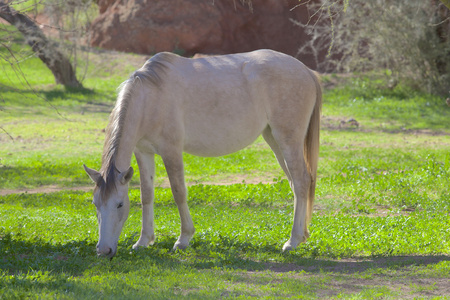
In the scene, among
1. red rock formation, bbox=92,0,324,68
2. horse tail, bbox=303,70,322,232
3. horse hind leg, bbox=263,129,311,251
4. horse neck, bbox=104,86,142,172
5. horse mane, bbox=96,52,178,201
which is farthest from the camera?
red rock formation, bbox=92,0,324,68

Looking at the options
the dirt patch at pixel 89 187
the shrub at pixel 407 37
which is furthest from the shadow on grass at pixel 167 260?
the shrub at pixel 407 37

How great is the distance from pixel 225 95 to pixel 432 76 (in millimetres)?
14987

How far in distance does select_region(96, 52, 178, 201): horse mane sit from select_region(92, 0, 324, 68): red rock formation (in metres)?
19.9

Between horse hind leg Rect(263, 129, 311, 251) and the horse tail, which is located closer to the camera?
horse hind leg Rect(263, 129, 311, 251)

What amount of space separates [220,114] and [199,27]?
20161 millimetres

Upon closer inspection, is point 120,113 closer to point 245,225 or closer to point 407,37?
point 245,225

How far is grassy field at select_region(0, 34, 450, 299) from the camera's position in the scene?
509 cm

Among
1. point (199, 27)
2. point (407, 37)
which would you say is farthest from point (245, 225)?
point (199, 27)

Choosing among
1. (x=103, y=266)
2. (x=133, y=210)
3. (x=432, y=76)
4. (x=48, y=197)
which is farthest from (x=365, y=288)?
(x=432, y=76)

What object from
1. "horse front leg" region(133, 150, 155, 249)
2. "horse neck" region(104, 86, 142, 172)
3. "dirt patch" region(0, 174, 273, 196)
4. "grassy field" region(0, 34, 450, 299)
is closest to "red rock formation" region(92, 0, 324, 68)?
"grassy field" region(0, 34, 450, 299)

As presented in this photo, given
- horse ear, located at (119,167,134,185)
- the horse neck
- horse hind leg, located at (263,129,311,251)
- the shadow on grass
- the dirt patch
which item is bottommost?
the dirt patch

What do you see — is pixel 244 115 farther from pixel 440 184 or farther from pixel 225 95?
pixel 440 184

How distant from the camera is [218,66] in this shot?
23.7ft

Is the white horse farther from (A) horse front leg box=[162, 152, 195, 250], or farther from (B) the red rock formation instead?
(B) the red rock formation
